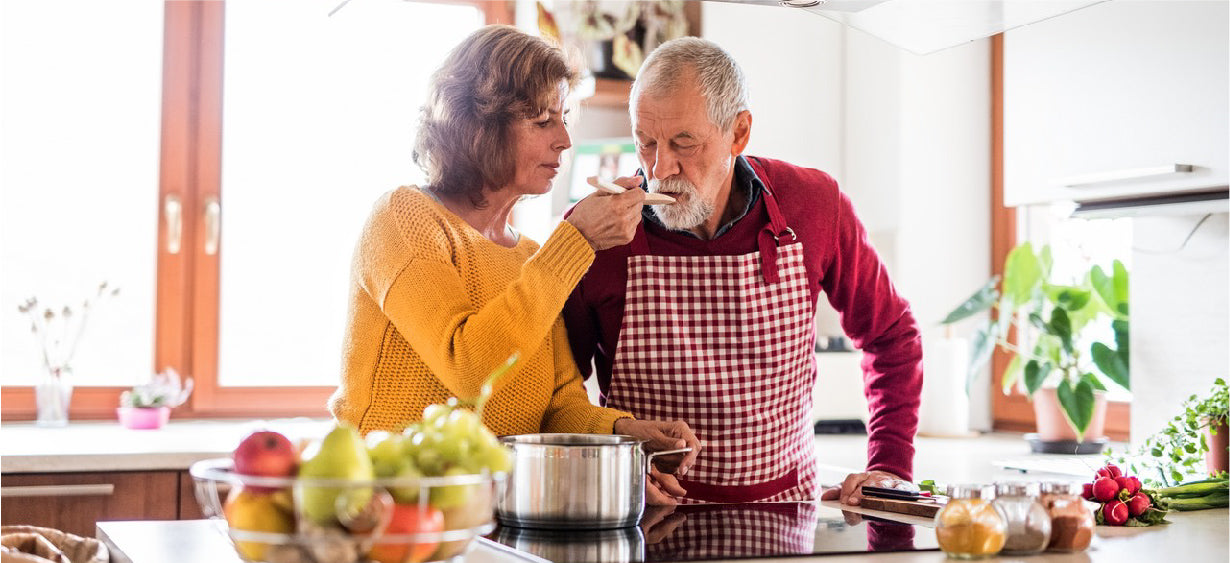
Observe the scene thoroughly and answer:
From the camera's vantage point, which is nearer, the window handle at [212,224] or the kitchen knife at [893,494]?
the kitchen knife at [893,494]

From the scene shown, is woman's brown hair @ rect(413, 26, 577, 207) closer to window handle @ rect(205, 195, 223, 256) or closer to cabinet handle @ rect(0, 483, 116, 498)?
→ cabinet handle @ rect(0, 483, 116, 498)

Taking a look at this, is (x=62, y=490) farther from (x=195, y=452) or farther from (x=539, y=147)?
(x=539, y=147)

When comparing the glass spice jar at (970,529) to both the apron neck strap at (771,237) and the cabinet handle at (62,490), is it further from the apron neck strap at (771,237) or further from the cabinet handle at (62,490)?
the cabinet handle at (62,490)

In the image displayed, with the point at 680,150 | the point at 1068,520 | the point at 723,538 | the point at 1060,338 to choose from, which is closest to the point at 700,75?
the point at 680,150

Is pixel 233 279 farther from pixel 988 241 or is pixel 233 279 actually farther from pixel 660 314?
pixel 988 241

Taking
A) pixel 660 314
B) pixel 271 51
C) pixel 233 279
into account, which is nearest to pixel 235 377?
pixel 233 279

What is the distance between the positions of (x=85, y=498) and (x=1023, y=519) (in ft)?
6.69

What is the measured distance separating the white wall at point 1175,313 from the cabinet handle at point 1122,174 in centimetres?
36

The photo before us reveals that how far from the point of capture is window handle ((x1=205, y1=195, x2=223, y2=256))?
11.1ft

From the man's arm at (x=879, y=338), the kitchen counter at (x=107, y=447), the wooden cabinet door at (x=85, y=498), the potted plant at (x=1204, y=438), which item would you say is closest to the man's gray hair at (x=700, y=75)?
the man's arm at (x=879, y=338)

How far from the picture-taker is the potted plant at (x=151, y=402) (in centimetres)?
310

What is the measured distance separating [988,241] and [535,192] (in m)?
2.21

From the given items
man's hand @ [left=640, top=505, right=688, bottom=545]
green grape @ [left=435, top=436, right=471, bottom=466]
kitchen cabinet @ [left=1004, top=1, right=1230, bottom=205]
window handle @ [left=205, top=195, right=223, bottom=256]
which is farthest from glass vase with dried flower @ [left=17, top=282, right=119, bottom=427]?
green grape @ [left=435, top=436, right=471, bottom=466]

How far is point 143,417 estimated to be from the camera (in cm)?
310
